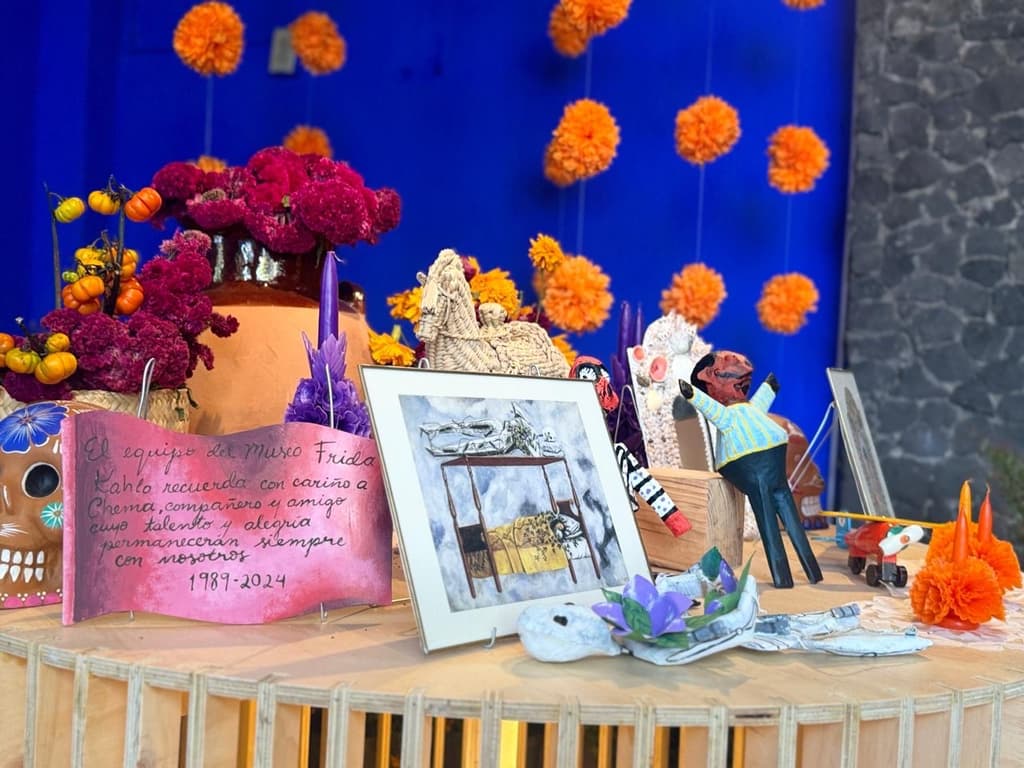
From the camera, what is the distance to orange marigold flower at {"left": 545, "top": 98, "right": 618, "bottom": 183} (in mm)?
3064

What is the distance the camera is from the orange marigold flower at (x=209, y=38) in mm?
2863

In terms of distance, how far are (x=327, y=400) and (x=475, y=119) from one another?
8.64ft

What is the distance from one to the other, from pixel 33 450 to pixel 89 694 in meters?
0.26

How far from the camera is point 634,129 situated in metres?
3.66

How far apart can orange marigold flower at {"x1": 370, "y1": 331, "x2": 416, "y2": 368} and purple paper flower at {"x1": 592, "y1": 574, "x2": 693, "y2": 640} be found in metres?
0.59

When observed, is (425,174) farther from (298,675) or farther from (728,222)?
(298,675)

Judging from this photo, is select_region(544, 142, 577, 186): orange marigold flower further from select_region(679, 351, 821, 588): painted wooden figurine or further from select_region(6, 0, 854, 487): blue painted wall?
select_region(679, 351, 821, 588): painted wooden figurine

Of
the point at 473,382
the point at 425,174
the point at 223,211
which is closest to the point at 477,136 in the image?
the point at 425,174

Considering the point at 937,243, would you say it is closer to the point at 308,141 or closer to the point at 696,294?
the point at 696,294

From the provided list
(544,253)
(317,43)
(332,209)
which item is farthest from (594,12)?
(332,209)

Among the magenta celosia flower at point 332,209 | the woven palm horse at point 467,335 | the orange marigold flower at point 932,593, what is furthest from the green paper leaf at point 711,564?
the magenta celosia flower at point 332,209

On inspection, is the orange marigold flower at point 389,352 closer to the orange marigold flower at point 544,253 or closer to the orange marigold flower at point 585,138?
the orange marigold flower at point 544,253

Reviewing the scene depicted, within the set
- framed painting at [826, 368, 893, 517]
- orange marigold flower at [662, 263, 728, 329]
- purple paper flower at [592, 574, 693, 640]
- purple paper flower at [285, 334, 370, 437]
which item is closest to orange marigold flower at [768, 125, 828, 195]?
orange marigold flower at [662, 263, 728, 329]

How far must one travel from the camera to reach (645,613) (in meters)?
0.83
